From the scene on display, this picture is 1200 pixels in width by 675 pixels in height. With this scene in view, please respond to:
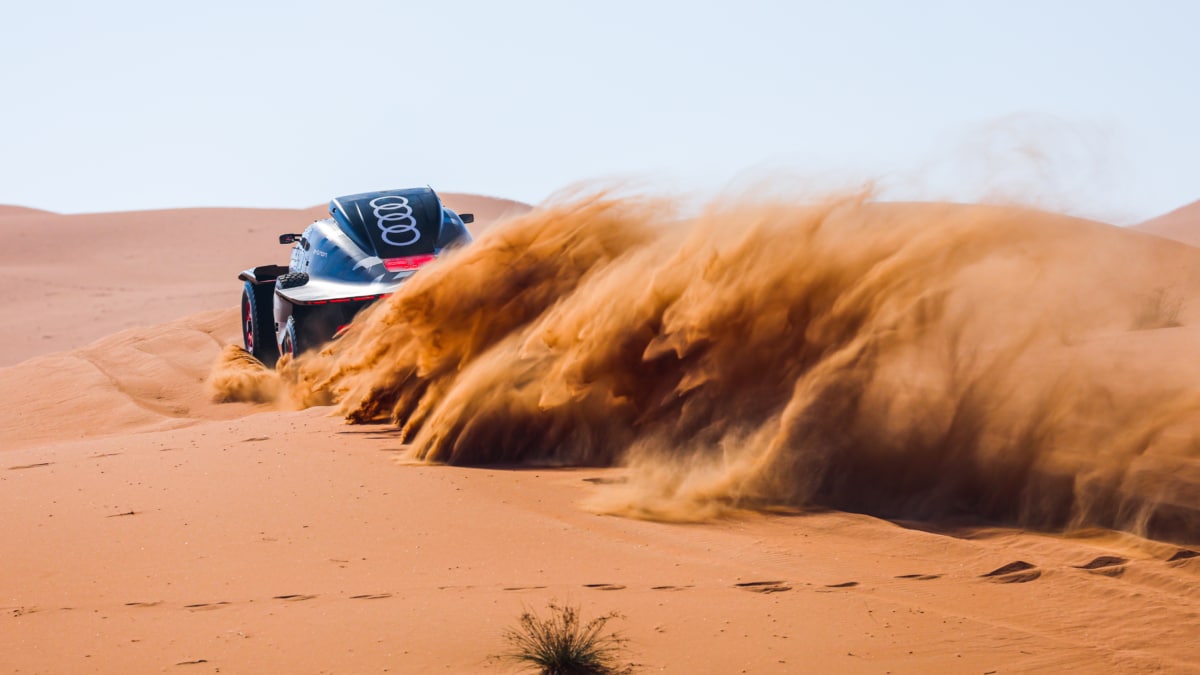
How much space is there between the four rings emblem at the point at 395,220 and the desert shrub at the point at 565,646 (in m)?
7.97

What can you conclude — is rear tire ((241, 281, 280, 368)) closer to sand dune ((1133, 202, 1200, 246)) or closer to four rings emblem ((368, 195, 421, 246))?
four rings emblem ((368, 195, 421, 246))

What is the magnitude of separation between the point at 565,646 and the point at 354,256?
8.25 metres

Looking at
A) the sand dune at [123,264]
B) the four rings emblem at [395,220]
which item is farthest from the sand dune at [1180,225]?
the four rings emblem at [395,220]

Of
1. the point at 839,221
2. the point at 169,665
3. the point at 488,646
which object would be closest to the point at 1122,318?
the point at 839,221

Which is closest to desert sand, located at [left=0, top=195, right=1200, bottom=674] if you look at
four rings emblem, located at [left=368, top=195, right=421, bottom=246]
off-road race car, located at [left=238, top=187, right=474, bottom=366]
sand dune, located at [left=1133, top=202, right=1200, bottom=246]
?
off-road race car, located at [left=238, top=187, right=474, bottom=366]

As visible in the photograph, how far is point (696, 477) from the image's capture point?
6.29m

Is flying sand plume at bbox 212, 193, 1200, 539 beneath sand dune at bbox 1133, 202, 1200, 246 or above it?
beneath

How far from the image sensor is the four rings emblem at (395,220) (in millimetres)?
11727

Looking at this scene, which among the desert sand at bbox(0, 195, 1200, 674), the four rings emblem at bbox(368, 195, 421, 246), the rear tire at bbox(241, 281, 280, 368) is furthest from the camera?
the rear tire at bbox(241, 281, 280, 368)

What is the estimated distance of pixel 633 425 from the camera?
6918 millimetres

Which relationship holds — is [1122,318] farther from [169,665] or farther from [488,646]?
[169,665]

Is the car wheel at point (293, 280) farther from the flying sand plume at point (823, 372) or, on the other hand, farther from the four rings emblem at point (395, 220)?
the flying sand plume at point (823, 372)

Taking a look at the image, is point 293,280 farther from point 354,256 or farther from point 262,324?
point 262,324

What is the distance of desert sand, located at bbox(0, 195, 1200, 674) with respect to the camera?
4207 millimetres
